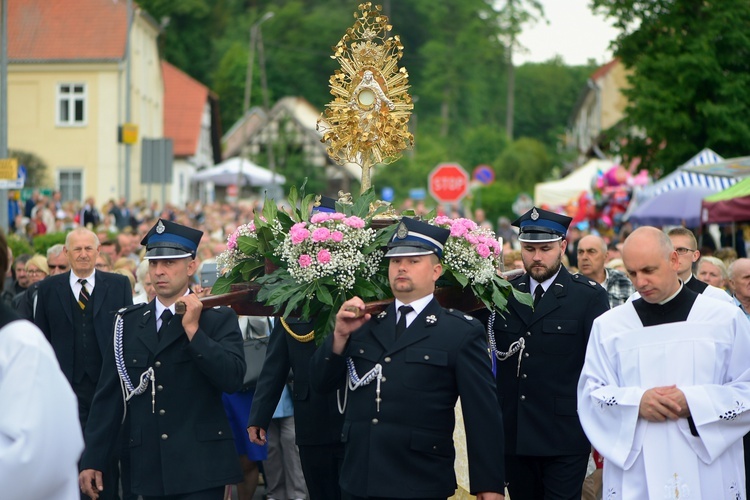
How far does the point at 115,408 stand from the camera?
7.16 m

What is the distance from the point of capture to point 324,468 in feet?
26.2

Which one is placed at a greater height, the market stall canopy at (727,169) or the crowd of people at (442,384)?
the market stall canopy at (727,169)

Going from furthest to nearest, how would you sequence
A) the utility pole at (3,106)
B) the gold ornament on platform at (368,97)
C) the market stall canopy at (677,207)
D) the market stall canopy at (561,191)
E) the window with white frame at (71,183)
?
the window with white frame at (71,183)
the market stall canopy at (561,191)
the market stall canopy at (677,207)
the utility pole at (3,106)
the gold ornament on platform at (368,97)

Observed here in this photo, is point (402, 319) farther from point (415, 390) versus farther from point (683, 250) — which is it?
point (683, 250)

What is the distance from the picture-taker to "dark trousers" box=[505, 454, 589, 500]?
304 inches

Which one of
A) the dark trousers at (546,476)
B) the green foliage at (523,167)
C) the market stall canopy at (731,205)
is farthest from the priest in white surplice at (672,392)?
the green foliage at (523,167)

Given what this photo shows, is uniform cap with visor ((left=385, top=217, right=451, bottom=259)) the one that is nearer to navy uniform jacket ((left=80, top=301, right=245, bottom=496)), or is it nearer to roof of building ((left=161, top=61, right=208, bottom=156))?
navy uniform jacket ((left=80, top=301, right=245, bottom=496))

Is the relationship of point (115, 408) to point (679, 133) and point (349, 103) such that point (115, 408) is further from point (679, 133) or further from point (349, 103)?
point (679, 133)

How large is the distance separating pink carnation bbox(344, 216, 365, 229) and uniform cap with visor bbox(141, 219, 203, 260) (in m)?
0.85

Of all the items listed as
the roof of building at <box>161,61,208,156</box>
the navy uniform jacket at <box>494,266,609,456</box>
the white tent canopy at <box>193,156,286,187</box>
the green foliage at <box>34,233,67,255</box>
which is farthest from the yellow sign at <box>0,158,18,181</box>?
the roof of building at <box>161,61,208,156</box>

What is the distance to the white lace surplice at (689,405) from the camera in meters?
6.05

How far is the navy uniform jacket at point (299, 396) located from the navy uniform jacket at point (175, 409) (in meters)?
0.84

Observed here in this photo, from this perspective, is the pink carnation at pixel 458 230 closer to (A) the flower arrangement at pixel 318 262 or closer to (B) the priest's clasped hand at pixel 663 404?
(A) the flower arrangement at pixel 318 262

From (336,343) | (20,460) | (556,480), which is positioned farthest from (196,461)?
(20,460)
